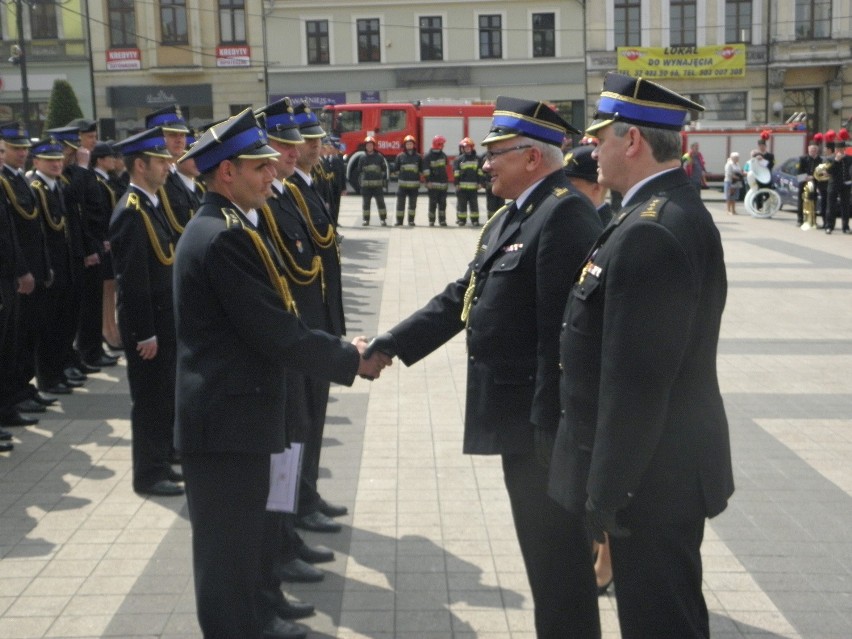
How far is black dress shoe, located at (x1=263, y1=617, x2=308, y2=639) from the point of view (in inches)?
179

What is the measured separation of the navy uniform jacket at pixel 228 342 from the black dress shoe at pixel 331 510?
86.8 inches

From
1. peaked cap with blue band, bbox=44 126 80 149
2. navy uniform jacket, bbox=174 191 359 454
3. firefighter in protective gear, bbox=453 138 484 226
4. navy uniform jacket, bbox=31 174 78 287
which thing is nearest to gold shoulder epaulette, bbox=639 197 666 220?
navy uniform jacket, bbox=174 191 359 454

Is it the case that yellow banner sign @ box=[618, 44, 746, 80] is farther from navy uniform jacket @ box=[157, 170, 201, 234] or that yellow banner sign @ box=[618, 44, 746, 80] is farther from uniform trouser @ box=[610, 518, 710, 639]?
uniform trouser @ box=[610, 518, 710, 639]

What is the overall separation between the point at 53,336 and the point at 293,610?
5291 millimetres

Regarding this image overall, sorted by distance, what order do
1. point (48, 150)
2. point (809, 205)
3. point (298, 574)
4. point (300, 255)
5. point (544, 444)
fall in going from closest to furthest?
point (544, 444), point (298, 574), point (300, 255), point (48, 150), point (809, 205)

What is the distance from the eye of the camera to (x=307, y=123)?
6.38 m

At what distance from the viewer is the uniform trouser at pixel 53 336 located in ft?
30.2

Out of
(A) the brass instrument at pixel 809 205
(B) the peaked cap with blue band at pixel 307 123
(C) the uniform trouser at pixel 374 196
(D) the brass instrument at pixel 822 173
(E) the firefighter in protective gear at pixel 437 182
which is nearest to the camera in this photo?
(B) the peaked cap with blue band at pixel 307 123

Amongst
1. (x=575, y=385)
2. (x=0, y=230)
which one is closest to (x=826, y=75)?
(x=0, y=230)

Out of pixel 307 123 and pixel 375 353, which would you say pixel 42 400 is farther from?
pixel 375 353

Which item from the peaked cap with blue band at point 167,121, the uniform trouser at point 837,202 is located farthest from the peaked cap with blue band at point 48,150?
the uniform trouser at point 837,202

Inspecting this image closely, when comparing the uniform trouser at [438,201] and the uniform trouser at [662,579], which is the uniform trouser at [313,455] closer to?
the uniform trouser at [662,579]

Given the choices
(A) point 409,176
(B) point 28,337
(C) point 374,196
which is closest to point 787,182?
(A) point 409,176

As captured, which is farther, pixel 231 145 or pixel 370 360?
pixel 370 360
